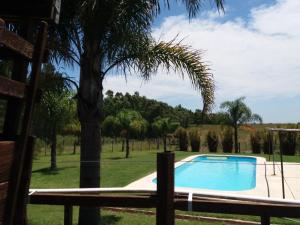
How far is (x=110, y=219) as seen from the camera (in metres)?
8.03

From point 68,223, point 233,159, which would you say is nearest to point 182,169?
point 233,159

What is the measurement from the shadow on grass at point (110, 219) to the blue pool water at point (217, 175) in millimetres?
6932

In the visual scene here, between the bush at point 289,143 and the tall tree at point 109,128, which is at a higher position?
the tall tree at point 109,128

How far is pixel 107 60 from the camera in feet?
23.1

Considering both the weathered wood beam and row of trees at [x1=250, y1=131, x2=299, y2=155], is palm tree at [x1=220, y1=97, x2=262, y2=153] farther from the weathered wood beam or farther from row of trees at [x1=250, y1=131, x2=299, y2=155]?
the weathered wood beam

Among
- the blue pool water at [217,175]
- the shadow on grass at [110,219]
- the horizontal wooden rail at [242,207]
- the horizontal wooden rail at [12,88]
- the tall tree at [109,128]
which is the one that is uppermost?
the tall tree at [109,128]

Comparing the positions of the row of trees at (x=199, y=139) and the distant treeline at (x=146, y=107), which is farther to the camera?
the distant treeline at (x=146, y=107)

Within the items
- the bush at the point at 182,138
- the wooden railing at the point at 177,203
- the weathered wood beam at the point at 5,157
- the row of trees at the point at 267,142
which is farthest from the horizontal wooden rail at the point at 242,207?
the bush at the point at 182,138

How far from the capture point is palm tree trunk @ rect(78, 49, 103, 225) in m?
6.83

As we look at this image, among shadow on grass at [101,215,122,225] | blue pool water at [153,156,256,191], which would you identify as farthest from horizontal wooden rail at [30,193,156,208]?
blue pool water at [153,156,256,191]

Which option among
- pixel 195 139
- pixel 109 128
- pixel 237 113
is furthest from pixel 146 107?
pixel 195 139

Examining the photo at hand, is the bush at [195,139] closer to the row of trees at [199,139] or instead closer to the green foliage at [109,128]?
the row of trees at [199,139]

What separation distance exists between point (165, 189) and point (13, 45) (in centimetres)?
165

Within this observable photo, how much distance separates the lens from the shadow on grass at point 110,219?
7751 millimetres
